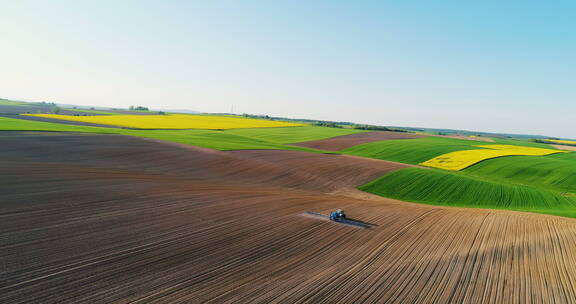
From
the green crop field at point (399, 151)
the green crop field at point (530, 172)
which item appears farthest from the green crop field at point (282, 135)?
the green crop field at point (530, 172)

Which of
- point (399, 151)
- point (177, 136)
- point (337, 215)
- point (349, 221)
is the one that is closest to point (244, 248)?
point (337, 215)

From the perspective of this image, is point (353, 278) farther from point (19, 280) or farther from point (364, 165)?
point (364, 165)

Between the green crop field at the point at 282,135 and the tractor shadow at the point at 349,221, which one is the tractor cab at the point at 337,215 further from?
the green crop field at the point at 282,135

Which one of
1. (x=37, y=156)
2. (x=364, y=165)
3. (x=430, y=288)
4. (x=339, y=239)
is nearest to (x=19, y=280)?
(x=339, y=239)

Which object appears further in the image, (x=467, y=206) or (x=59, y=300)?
(x=467, y=206)

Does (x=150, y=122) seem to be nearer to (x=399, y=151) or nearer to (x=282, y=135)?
(x=282, y=135)

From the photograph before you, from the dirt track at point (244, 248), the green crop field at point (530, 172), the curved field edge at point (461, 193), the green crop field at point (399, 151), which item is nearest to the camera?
the dirt track at point (244, 248)
